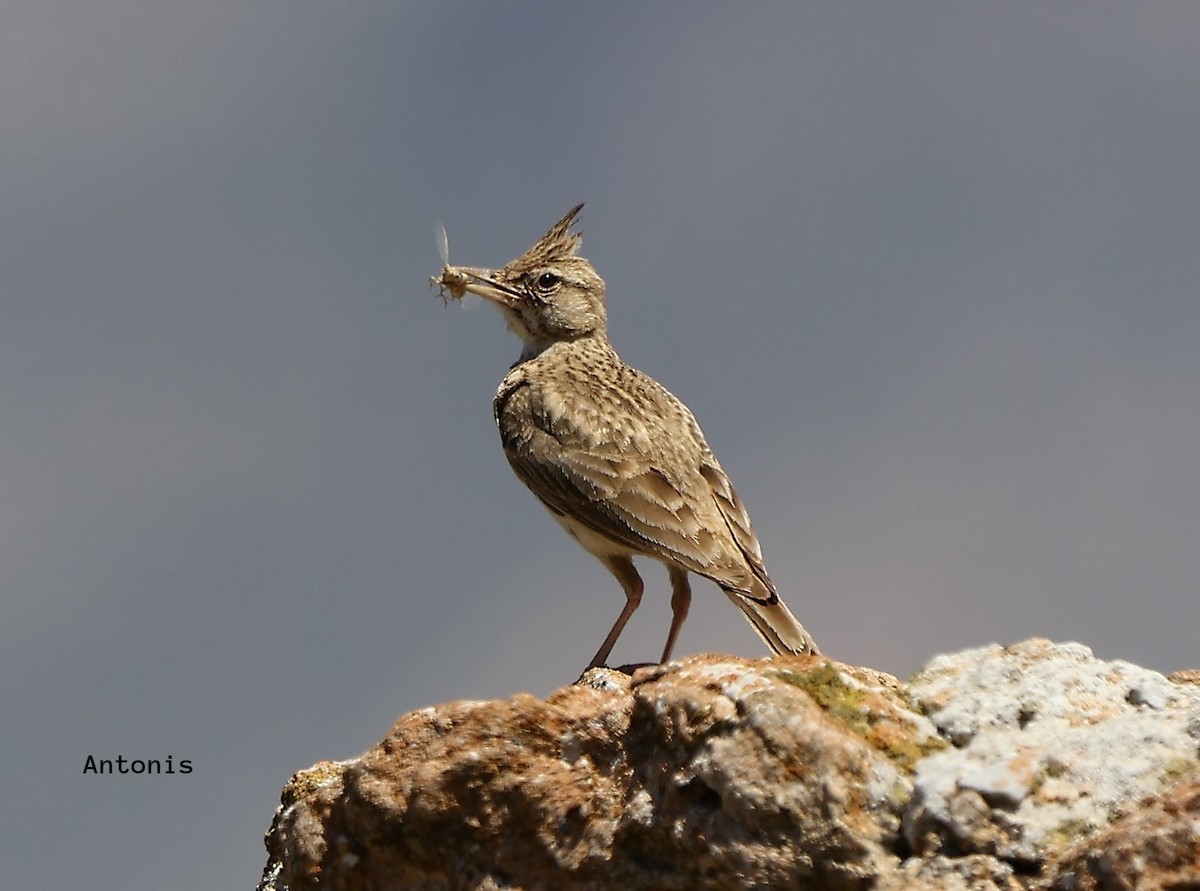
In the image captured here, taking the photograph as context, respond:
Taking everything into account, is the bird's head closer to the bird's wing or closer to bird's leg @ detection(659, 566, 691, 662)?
the bird's wing

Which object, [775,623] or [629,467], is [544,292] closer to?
[629,467]

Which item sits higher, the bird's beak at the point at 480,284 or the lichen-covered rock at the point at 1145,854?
the bird's beak at the point at 480,284

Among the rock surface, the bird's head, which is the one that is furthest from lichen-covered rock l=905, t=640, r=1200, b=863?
the bird's head

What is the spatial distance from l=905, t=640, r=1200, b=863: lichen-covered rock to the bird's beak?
327 inches

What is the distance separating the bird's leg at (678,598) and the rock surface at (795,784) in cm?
423

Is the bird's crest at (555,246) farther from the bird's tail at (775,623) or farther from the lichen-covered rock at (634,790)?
the lichen-covered rock at (634,790)

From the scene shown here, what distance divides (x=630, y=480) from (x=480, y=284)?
3.46 metres

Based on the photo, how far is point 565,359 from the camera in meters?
12.9

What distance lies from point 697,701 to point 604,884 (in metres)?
0.72

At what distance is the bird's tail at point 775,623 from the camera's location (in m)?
9.60

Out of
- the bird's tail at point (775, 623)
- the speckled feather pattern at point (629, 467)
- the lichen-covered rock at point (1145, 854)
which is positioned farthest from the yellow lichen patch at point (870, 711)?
the speckled feather pattern at point (629, 467)

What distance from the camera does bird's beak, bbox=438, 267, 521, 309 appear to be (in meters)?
13.6

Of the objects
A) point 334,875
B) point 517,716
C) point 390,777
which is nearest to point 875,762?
point 517,716

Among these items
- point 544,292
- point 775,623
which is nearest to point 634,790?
point 775,623
